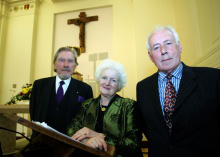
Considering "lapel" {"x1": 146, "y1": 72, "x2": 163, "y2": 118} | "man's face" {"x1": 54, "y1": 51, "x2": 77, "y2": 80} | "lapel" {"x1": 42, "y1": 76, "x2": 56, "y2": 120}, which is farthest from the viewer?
"man's face" {"x1": 54, "y1": 51, "x2": 77, "y2": 80}

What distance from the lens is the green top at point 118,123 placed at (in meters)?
1.47

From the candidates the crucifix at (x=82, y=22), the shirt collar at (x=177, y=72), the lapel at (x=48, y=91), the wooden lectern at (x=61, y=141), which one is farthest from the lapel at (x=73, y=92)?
the crucifix at (x=82, y=22)

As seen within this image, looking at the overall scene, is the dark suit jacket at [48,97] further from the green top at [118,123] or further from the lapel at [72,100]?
the green top at [118,123]

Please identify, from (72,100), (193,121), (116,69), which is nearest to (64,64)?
(72,100)

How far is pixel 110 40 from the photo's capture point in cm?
564

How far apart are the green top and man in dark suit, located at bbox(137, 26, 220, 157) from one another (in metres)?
0.14

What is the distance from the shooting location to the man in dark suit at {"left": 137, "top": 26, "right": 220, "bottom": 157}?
1267 millimetres

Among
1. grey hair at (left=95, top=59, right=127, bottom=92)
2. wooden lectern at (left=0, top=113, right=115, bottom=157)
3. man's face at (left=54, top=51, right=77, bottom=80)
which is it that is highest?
man's face at (left=54, top=51, right=77, bottom=80)

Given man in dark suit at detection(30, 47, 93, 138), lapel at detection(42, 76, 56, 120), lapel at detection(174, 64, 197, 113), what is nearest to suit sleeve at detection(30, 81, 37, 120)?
man in dark suit at detection(30, 47, 93, 138)

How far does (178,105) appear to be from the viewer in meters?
1.32

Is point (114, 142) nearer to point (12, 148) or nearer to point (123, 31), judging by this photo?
point (12, 148)

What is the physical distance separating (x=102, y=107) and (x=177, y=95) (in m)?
0.82

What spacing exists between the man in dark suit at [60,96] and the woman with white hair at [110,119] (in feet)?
1.18

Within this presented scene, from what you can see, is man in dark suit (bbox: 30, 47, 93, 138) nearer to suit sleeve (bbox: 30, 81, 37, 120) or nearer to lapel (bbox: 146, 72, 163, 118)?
suit sleeve (bbox: 30, 81, 37, 120)
